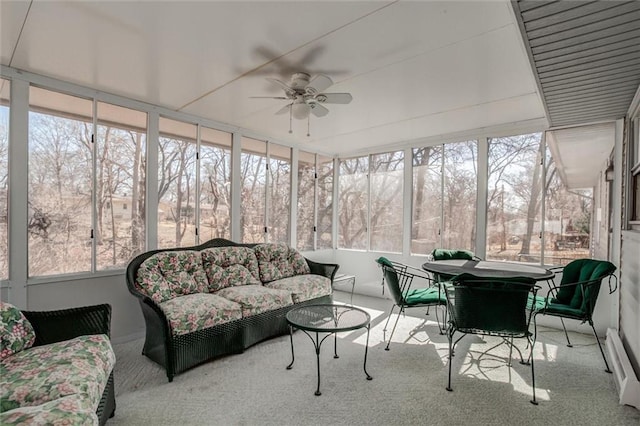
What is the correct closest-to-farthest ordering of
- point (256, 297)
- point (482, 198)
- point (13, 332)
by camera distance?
point (13, 332) → point (256, 297) → point (482, 198)

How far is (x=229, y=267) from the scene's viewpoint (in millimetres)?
3789

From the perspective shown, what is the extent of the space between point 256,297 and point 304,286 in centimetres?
71

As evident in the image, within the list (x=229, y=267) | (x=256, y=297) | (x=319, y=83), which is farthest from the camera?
(x=229, y=267)

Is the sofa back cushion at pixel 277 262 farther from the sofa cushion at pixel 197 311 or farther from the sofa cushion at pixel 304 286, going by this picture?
the sofa cushion at pixel 197 311

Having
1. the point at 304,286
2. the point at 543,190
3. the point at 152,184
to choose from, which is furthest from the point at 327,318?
the point at 543,190

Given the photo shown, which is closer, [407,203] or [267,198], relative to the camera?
[267,198]

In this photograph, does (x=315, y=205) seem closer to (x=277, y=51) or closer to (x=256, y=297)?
(x=256, y=297)

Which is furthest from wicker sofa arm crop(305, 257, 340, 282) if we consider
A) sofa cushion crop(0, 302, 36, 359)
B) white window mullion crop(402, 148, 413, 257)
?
sofa cushion crop(0, 302, 36, 359)

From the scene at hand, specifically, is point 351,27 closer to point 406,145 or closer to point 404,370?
point 404,370

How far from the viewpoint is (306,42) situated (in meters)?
2.31

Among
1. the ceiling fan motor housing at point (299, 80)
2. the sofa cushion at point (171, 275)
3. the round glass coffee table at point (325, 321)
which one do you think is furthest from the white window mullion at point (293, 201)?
the ceiling fan motor housing at point (299, 80)

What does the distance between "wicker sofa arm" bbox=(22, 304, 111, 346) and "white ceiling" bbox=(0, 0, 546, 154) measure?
1918 millimetres

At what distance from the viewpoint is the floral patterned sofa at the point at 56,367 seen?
52.5 inches

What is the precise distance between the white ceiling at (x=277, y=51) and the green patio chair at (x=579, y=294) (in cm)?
172
